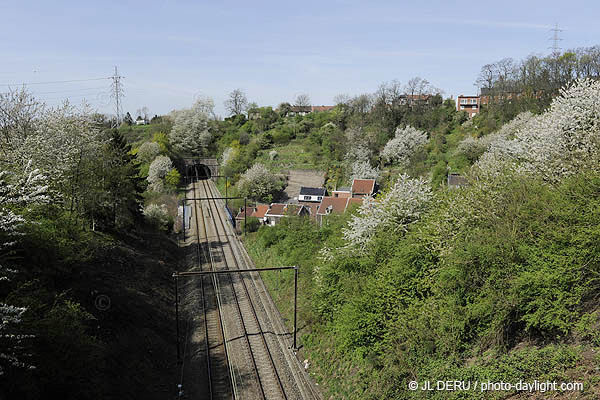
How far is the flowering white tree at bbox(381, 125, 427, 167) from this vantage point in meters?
50.0

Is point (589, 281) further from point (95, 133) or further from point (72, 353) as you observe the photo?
point (95, 133)

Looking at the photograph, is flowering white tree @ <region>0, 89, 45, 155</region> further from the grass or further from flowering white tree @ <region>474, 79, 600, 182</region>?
the grass

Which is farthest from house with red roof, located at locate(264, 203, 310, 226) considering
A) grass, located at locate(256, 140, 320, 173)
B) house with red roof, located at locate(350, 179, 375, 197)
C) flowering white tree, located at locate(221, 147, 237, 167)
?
flowering white tree, located at locate(221, 147, 237, 167)

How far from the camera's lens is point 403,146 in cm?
5019

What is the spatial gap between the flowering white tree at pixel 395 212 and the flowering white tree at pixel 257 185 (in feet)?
99.9

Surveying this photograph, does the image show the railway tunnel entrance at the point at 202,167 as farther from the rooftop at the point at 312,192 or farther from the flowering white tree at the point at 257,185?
the rooftop at the point at 312,192

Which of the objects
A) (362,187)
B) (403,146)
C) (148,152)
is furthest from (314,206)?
(148,152)

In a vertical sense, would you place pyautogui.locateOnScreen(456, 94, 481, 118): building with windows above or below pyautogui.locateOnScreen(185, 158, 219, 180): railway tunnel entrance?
above

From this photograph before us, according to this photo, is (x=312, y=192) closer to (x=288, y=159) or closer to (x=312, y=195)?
(x=312, y=195)

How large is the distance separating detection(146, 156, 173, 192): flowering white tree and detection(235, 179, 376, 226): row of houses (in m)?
14.7

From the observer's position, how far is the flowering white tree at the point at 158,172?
165 feet

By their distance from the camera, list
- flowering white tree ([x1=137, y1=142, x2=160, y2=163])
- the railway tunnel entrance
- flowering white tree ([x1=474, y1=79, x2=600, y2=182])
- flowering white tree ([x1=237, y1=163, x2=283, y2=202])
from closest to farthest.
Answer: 1. flowering white tree ([x1=474, y1=79, x2=600, y2=182])
2. flowering white tree ([x1=237, y1=163, x2=283, y2=202])
3. flowering white tree ([x1=137, y1=142, x2=160, y2=163])
4. the railway tunnel entrance

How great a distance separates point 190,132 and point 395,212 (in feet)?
184

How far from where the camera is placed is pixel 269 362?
16.4 metres
